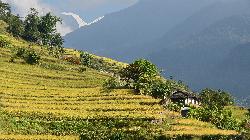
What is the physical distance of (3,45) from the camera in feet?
462

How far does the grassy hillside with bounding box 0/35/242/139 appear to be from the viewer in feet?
227

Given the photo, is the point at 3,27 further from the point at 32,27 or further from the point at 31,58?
the point at 31,58

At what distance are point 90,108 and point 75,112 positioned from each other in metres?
3.47

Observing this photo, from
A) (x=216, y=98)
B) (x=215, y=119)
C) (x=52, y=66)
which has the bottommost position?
→ (x=215, y=119)

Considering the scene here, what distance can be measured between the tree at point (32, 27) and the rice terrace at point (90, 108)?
4601 cm

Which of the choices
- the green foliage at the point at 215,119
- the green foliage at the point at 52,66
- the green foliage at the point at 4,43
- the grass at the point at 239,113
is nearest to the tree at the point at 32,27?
the green foliage at the point at 4,43

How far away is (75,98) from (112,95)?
6.55 m

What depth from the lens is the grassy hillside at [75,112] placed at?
6919 centimetres

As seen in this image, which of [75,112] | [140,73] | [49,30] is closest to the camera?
[75,112]

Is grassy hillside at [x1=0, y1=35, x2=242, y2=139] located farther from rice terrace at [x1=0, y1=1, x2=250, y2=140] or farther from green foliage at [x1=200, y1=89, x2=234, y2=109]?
green foliage at [x1=200, y1=89, x2=234, y2=109]

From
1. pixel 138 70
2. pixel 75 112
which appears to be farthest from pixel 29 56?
pixel 75 112

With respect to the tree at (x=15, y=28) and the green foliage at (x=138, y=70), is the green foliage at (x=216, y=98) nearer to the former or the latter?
the green foliage at (x=138, y=70)

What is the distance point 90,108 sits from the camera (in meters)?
84.6

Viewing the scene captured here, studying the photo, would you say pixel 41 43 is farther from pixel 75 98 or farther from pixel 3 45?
pixel 75 98
